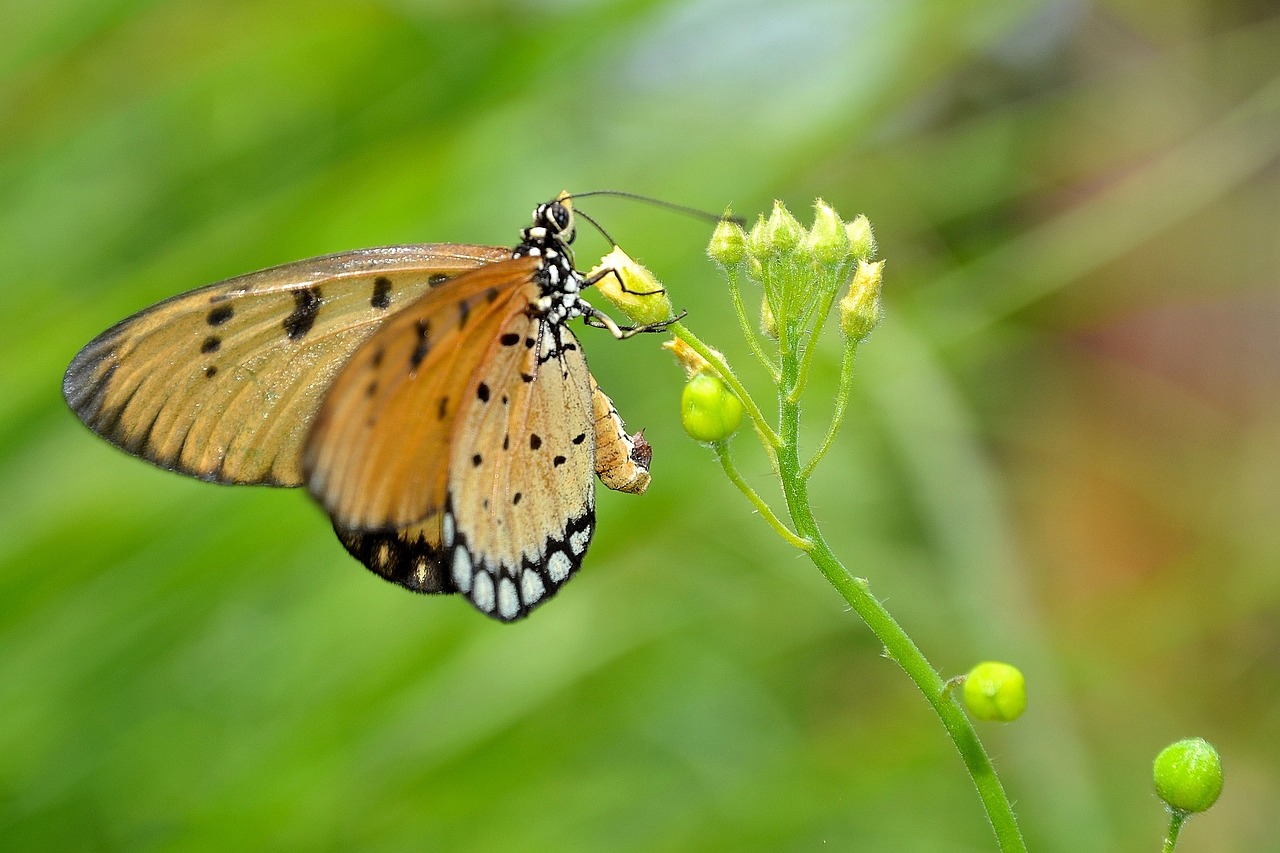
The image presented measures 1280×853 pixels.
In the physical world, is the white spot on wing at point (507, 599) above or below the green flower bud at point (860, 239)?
below

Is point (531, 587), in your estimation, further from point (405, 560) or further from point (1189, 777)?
point (1189, 777)

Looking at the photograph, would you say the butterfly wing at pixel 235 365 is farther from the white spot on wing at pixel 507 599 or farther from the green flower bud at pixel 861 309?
the green flower bud at pixel 861 309

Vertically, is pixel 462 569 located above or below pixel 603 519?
below

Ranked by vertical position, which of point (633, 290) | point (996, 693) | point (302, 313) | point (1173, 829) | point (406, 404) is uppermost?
point (302, 313)

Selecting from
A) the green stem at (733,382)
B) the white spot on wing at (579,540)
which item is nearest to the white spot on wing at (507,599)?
the white spot on wing at (579,540)

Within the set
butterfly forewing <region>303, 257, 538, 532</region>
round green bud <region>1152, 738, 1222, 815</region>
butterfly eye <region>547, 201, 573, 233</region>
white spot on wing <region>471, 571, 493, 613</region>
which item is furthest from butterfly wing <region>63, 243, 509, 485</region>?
round green bud <region>1152, 738, 1222, 815</region>

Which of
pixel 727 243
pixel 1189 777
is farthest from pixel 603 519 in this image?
pixel 1189 777

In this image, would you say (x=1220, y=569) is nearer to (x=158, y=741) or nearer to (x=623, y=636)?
(x=623, y=636)

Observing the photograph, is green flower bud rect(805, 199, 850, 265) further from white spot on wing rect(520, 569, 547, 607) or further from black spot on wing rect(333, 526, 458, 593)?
black spot on wing rect(333, 526, 458, 593)

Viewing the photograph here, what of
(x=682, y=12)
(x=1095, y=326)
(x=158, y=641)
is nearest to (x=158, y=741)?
(x=158, y=641)
